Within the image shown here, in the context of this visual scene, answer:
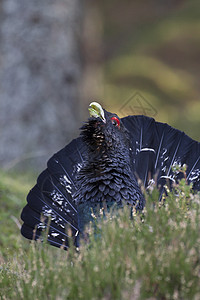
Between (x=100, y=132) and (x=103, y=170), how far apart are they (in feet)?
1.01

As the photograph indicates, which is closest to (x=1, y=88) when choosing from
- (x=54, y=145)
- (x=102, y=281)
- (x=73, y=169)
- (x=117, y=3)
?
(x=54, y=145)

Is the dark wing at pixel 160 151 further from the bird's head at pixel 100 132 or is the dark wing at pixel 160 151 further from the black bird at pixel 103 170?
the bird's head at pixel 100 132

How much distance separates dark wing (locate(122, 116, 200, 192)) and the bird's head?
0.52 metres

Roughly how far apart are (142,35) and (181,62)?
1.91 metres

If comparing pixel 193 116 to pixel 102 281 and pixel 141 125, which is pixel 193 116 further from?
pixel 102 281

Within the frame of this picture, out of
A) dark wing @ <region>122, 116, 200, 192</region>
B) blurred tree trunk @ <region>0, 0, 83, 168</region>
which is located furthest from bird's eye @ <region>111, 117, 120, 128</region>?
blurred tree trunk @ <region>0, 0, 83, 168</region>

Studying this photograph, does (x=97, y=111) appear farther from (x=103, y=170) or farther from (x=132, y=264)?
(x=132, y=264)

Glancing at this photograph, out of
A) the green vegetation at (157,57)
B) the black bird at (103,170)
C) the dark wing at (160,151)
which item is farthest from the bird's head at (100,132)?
the green vegetation at (157,57)

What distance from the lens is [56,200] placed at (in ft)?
14.8

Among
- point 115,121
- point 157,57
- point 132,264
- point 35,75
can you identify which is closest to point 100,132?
point 115,121

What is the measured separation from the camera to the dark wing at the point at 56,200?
436 cm

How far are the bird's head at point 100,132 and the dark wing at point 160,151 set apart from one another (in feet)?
1.71

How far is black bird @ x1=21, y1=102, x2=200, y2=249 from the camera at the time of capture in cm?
394

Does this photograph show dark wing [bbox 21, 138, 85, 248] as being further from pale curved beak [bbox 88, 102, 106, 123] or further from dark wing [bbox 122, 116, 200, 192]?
pale curved beak [bbox 88, 102, 106, 123]
